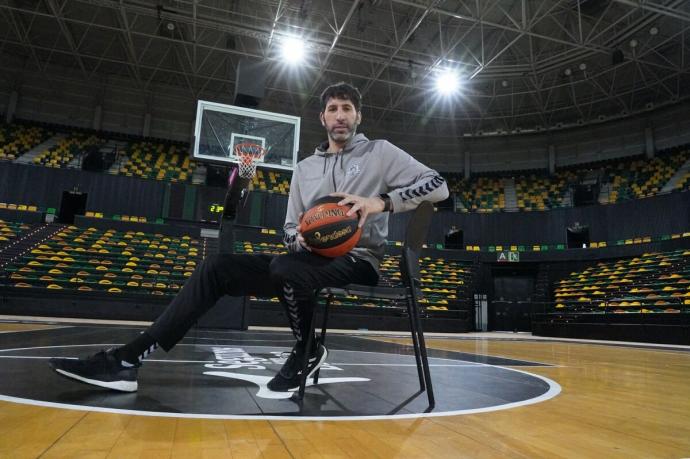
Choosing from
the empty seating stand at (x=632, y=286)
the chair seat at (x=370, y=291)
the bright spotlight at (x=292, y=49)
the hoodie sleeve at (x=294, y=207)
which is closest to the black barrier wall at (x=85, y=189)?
the bright spotlight at (x=292, y=49)

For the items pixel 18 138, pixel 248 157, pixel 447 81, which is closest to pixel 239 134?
pixel 248 157

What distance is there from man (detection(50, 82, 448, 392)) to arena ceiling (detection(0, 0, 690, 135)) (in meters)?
11.7

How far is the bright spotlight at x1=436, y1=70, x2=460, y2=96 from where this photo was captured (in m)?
15.9

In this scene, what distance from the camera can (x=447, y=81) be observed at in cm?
1605

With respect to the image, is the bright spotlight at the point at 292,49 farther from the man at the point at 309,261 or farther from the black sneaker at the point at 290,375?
the black sneaker at the point at 290,375

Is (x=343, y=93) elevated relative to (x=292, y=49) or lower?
lower

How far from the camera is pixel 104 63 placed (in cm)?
1780

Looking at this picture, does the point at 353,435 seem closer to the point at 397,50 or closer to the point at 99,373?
the point at 99,373

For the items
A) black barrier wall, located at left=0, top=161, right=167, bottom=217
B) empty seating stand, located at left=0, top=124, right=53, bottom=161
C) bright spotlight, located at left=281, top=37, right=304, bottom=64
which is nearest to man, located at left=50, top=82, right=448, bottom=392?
bright spotlight, located at left=281, top=37, right=304, bottom=64

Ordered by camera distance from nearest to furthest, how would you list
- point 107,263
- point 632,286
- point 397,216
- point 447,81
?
point 107,263, point 632,286, point 447,81, point 397,216

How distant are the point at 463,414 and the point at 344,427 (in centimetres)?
53

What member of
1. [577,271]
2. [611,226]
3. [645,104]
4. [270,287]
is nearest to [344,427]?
[270,287]

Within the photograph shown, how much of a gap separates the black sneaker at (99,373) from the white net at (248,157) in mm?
5052

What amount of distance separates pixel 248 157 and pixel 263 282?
5737mm
